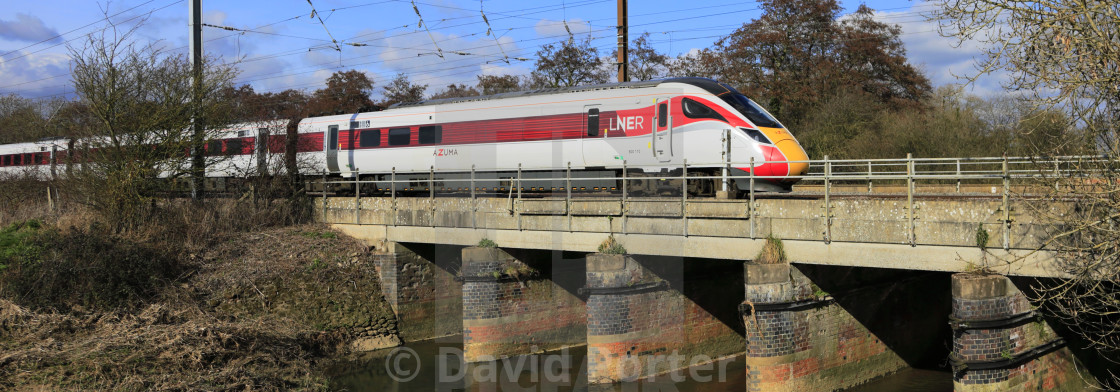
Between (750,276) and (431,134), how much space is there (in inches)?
431

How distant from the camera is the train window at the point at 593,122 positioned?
1755 cm

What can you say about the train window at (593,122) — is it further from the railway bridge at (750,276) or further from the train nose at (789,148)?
the train nose at (789,148)

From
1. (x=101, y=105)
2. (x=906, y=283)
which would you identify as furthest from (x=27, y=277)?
(x=906, y=283)

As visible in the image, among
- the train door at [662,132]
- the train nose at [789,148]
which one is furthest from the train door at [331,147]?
the train nose at [789,148]

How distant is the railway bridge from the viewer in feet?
32.6

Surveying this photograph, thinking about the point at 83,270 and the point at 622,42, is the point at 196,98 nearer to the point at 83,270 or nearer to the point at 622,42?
the point at 83,270

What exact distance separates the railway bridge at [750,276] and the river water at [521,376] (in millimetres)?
299

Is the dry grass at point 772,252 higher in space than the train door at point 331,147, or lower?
lower

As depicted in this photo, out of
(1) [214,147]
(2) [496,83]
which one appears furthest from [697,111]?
(2) [496,83]

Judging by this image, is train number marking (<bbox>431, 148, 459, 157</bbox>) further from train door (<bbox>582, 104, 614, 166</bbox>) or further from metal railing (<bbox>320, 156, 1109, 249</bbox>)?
train door (<bbox>582, 104, 614, 166</bbox>)

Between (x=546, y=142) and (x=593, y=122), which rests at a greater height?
(x=593, y=122)

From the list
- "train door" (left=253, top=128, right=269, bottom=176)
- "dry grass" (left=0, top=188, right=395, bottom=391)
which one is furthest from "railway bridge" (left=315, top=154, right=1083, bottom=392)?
"train door" (left=253, top=128, right=269, bottom=176)

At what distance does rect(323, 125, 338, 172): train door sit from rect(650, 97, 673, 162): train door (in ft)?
32.8
